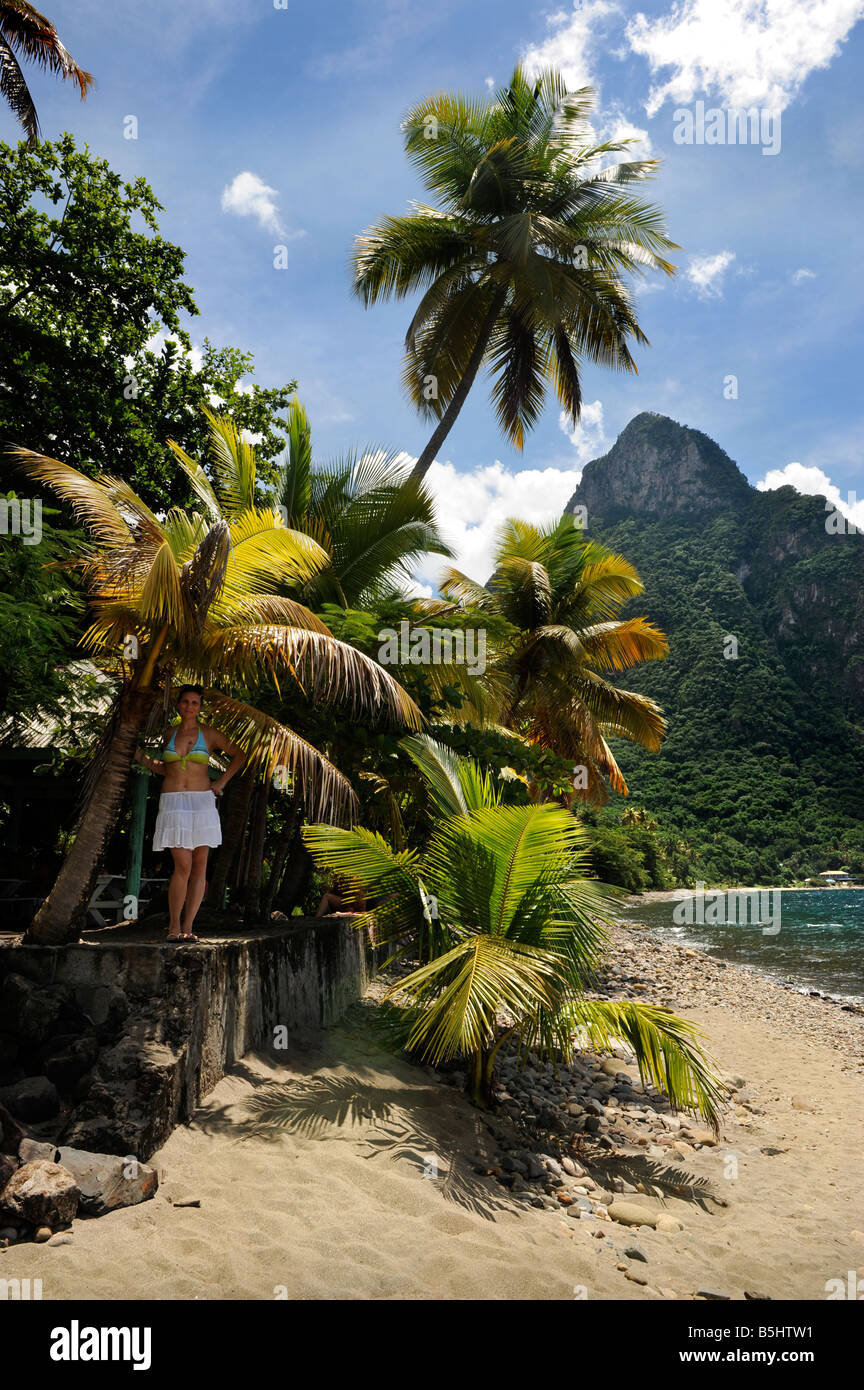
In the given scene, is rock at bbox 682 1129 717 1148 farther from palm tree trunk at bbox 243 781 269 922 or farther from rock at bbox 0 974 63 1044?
rock at bbox 0 974 63 1044

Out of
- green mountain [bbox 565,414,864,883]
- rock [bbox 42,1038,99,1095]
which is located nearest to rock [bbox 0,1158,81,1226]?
rock [bbox 42,1038,99,1095]

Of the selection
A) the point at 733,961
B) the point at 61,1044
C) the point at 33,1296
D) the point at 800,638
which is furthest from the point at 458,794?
the point at 800,638

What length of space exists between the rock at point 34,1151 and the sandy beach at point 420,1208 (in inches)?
15.1

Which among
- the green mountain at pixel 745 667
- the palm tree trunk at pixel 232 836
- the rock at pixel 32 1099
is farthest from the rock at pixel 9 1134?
the green mountain at pixel 745 667

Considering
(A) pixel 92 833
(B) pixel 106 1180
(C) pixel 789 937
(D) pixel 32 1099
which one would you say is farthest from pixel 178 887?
(C) pixel 789 937

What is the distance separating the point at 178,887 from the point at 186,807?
1.72 ft

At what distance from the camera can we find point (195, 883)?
536 centimetres

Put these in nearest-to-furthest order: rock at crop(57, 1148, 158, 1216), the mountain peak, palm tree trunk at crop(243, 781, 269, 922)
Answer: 1. rock at crop(57, 1148, 158, 1216)
2. palm tree trunk at crop(243, 781, 269, 922)
3. the mountain peak

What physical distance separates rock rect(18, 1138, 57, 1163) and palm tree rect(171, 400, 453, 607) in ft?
22.2

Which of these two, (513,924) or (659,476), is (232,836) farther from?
(659,476)

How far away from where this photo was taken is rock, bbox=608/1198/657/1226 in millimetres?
4652

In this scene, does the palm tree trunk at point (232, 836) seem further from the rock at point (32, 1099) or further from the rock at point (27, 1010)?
the rock at point (32, 1099)

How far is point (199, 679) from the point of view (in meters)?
5.86

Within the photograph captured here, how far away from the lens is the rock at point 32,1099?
4.04 m
